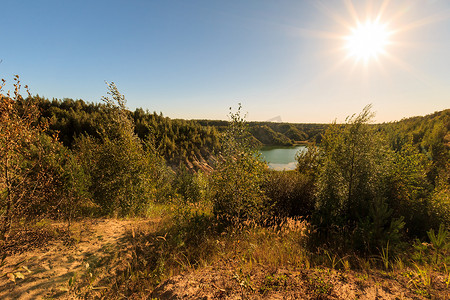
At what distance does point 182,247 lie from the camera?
19.5 feet

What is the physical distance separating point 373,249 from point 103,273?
9024mm

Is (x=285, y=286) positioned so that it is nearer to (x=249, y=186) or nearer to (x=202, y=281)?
(x=202, y=281)

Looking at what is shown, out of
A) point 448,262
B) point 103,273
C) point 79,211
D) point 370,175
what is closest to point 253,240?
point 103,273

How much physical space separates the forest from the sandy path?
101mm

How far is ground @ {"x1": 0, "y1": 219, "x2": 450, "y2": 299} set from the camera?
354cm

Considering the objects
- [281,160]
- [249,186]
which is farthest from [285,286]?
[281,160]

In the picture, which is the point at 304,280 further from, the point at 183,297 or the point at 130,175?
the point at 130,175

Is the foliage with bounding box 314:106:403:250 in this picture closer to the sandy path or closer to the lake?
the sandy path

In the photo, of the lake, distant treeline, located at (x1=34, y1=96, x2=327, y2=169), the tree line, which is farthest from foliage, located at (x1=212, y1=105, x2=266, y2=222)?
distant treeline, located at (x1=34, y1=96, x2=327, y2=169)

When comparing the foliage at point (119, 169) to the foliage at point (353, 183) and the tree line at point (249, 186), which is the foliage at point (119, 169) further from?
the foliage at point (353, 183)

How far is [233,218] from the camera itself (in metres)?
6.92

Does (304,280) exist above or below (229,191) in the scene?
below

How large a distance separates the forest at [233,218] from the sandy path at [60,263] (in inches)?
4.0

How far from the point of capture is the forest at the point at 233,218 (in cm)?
411
